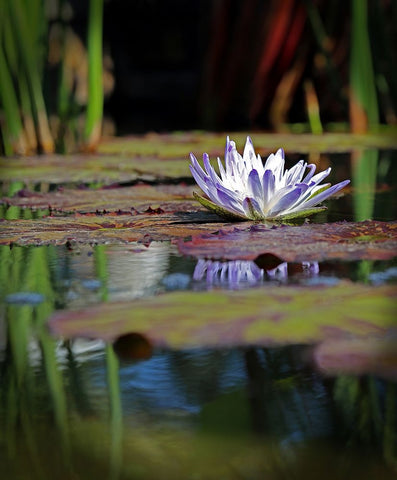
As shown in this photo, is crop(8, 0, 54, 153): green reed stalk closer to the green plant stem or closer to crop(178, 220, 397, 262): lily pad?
the green plant stem

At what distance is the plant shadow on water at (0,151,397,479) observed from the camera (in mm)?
695

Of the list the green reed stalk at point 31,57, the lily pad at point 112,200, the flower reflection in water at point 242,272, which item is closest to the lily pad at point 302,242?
the flower reflection in water at point 242,272

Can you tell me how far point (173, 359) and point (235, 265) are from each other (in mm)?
498

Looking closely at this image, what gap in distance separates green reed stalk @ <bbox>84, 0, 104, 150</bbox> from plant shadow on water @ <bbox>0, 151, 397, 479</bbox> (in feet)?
7.92

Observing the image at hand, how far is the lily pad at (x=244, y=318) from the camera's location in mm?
955

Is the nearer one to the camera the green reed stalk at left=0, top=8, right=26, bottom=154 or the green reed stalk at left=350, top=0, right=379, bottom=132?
the green reed stalk at left=0, top=8, right=26, bottom=154

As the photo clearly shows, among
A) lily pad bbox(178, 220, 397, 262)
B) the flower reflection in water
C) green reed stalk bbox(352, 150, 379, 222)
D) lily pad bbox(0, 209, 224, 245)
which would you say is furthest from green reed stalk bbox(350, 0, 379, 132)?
the flower reflection in water

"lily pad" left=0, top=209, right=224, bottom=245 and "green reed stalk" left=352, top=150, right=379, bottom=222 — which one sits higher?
"green reed stalk" left=352, top=150, right=379, bottom=222

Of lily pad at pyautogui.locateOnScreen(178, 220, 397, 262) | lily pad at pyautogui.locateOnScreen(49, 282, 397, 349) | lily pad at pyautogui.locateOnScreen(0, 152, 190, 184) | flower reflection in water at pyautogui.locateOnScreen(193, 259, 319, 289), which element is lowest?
lily pad at pyautogui.locateOnScreen(49, 282, 397, 349)

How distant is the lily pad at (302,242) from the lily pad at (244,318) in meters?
0.20

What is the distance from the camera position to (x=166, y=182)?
290cm

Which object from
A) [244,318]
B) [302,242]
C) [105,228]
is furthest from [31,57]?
[244,318]

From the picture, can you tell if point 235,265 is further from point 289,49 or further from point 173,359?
point 289,49

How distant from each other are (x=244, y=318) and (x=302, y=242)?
1.49 ft
